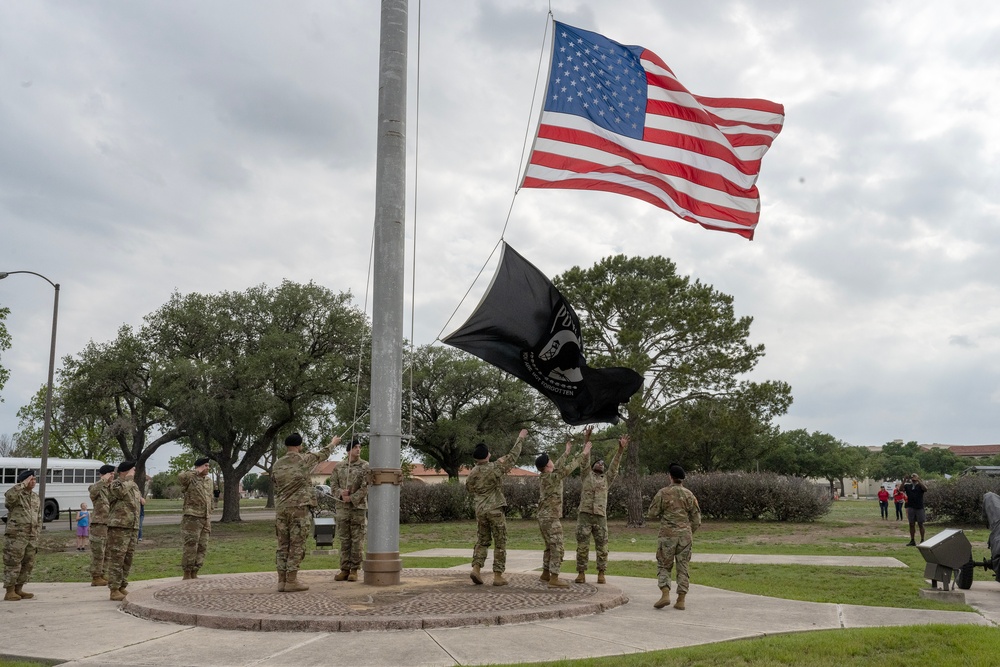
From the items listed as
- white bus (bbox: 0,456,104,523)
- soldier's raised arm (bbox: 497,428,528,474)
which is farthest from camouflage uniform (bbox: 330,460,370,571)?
white bus (bbox: 0,456,104,523)

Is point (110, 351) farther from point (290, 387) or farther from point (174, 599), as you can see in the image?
point (174, 599)

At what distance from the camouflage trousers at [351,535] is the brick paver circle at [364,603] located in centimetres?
37

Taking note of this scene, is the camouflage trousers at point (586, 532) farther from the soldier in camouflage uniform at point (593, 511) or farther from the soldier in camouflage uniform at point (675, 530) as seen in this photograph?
the soldier in camouflage uniform at point (675, 530)

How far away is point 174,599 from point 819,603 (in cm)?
791

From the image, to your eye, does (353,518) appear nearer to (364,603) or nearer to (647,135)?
(364,603)

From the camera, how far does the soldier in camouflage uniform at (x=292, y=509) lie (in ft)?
33.2

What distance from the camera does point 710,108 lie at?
12.3 metres

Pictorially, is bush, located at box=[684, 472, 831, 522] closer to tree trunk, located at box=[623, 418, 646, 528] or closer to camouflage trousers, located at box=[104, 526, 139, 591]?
tree trunk, located at box=[623, 418, 646, 528]

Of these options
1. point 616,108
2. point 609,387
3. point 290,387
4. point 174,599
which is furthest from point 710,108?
point 290,387

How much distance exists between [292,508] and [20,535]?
4.11 meters

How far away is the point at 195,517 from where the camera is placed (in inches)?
510

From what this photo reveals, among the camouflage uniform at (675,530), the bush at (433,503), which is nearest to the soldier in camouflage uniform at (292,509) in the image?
the camouflage uniform at (675,530)

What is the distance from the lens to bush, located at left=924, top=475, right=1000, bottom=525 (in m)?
30.0

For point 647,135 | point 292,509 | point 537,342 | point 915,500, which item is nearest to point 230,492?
point 915,500
